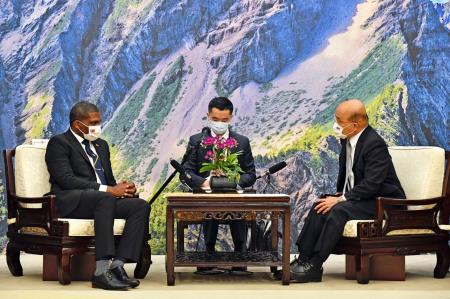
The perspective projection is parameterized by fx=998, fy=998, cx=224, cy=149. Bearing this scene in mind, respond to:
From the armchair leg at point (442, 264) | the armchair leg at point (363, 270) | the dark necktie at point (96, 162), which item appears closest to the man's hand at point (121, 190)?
the dark necktie at point (96, 162)

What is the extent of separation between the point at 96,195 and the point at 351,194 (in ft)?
5.29

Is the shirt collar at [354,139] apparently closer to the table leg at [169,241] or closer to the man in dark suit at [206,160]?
the man in dark suit at [206,160]

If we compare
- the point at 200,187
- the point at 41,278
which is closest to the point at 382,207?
the point at 200,187

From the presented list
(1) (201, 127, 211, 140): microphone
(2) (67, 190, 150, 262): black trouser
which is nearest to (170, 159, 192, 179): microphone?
(2) (67, 190, 150, 262): black trouser

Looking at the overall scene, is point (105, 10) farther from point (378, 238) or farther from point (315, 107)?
point (378, 238)

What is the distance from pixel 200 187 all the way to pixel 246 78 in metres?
2.98

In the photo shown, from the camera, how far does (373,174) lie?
6340 millimetres

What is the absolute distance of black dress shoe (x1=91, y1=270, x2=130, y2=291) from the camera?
5.86m

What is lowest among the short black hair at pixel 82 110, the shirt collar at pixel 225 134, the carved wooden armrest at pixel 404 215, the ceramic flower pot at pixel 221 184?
the carved wooden armrest at pixel 404 215

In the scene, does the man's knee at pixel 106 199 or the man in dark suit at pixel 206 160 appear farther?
the man in dark suit at pixel 206 160

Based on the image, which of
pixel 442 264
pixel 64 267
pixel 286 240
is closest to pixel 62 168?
pixel 64 267

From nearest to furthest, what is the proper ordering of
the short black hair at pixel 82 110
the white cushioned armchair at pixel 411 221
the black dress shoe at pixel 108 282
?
the black dress shoe at pixel 108 282
the white cushioned armchair at pixel 411 221
the short black hair at pixel 82 110

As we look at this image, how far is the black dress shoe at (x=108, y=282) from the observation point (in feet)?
19.2

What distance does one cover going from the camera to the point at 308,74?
9.38 meters
